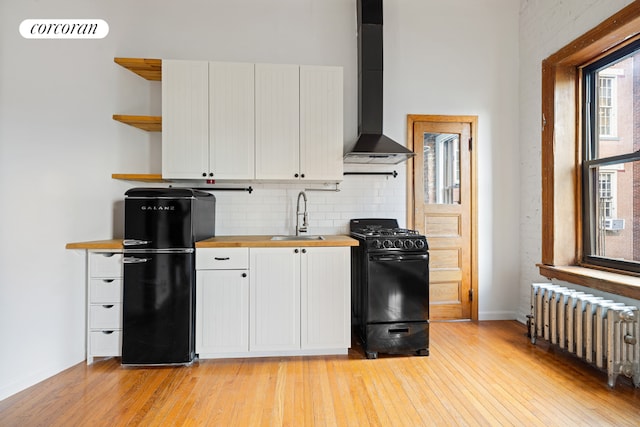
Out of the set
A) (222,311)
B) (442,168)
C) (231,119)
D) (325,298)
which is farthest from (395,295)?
(231,119)

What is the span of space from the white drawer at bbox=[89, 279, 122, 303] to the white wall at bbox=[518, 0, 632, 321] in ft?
12.8

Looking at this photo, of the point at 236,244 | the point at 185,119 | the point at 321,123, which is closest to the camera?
the point at 236,244

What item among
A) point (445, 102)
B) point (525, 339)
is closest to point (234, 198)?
point (445, 102)

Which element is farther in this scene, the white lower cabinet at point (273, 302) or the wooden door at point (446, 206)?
the wooden door at point (446, 206)

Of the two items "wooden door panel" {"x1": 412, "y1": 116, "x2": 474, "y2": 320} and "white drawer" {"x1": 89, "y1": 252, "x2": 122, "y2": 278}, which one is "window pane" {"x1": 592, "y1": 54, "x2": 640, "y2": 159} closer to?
"wooden door panel" {"x1": 412, "y1": 116, "x2": 474, "y2": 320}

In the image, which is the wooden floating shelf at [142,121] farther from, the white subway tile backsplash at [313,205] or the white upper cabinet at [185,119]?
the white subway tile backsplash at [313,205]

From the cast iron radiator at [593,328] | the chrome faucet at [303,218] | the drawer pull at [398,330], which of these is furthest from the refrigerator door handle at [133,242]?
the cast iron radiator at [593,328]

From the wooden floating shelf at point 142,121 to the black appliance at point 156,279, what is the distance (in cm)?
74

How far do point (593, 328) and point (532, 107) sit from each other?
7.30ft

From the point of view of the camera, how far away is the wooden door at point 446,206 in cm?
342

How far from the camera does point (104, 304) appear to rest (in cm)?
249

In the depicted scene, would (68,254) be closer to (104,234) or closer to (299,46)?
(104,234)

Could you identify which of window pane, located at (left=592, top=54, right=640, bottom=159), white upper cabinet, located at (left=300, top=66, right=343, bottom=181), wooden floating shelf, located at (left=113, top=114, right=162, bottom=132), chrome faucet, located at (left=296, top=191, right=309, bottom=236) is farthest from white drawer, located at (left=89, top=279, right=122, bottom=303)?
window pane, located at (left=592, top=54, right=640, bottom=159)

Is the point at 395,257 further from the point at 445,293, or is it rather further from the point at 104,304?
the point at 104,304
